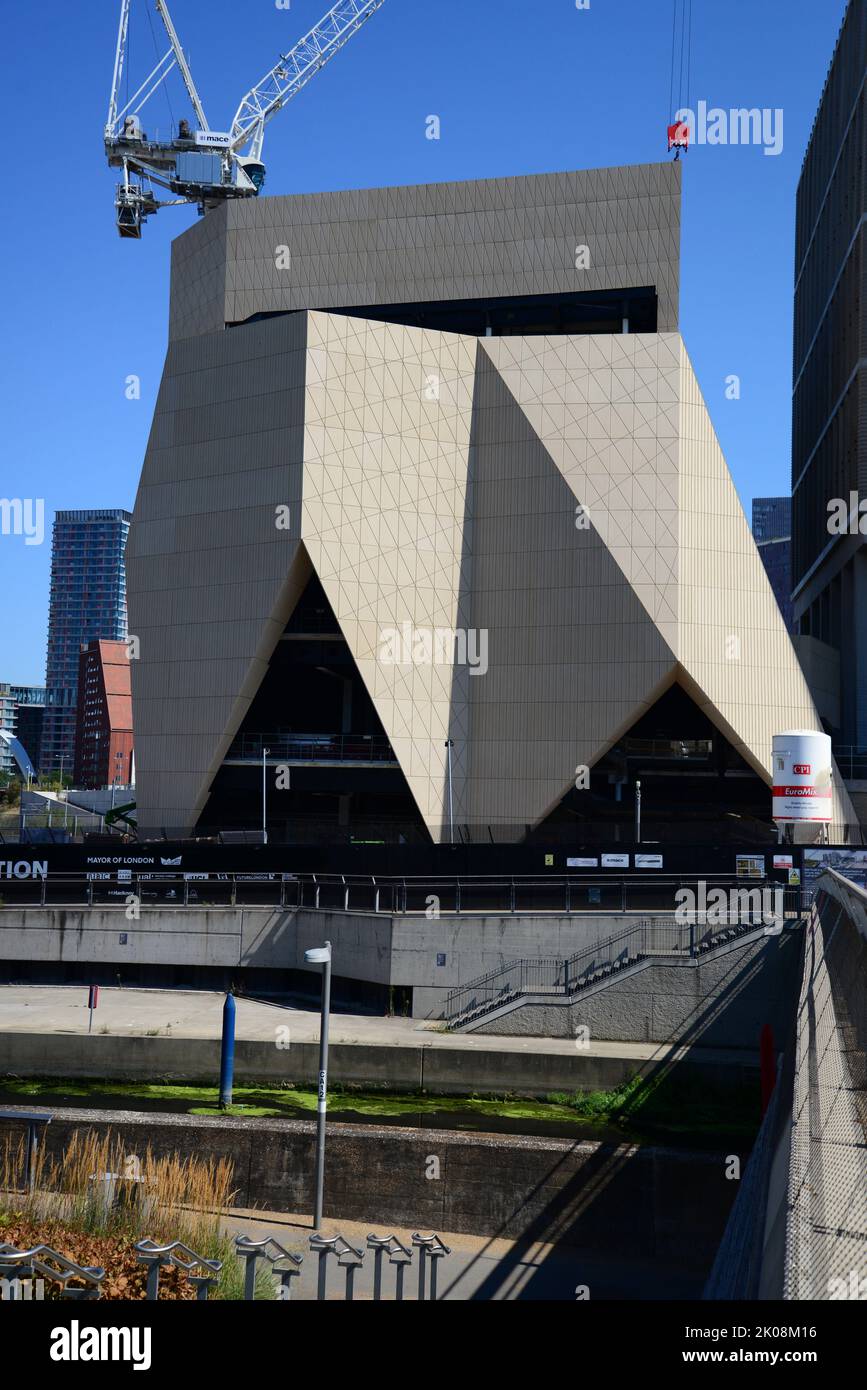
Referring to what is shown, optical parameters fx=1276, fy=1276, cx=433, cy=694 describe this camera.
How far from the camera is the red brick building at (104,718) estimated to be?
16038 centimetres

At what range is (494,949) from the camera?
31266mm

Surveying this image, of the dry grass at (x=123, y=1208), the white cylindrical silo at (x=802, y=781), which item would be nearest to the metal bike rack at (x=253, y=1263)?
the dry grass at (x=123, y=1208)

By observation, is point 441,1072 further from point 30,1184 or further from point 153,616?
point 153,616

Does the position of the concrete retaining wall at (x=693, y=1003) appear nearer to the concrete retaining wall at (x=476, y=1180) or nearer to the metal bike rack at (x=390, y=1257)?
the concrete retaining wall at (x=476, y=1180)

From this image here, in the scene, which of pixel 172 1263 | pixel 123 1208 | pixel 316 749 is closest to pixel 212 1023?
pixel 123 1208

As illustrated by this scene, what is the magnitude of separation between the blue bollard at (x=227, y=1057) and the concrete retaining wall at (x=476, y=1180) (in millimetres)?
3043

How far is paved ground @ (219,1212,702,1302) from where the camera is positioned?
55.7ft

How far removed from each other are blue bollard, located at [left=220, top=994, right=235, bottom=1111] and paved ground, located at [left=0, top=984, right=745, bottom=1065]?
7.83ft

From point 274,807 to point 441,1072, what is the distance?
963 inches

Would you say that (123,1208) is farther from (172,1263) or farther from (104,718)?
(104,718)

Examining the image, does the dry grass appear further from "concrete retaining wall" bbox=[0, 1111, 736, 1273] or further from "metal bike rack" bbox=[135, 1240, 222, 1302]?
"concrete retaining wall" bbox=[0, 1111, 736, 1273]

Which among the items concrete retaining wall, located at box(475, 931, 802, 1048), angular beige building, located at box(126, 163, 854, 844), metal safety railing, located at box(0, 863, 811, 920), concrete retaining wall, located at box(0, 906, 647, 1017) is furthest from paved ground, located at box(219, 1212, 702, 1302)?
angular beige building, located at box(126, 163, 854, 844)
